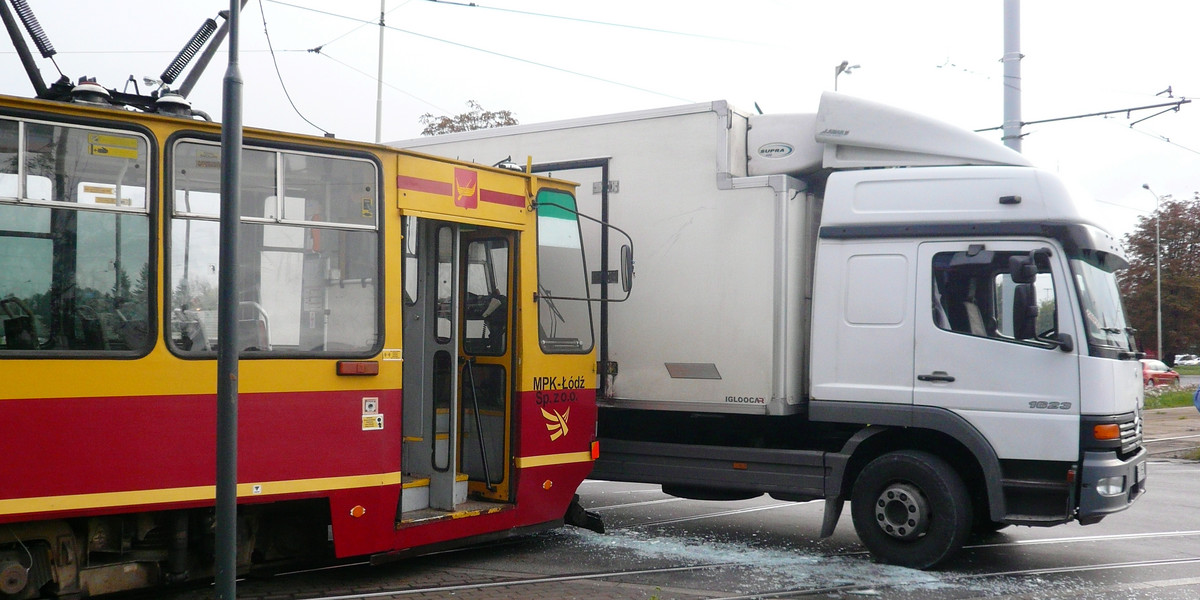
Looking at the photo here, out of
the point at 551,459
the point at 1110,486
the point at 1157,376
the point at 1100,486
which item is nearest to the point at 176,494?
the point at 551,459

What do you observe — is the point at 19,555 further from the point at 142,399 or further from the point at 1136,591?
the point at 1136,591

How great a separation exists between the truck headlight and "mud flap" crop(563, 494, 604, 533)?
3.86 meters

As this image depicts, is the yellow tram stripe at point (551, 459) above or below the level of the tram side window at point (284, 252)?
below

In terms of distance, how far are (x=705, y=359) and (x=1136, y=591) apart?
3.49m

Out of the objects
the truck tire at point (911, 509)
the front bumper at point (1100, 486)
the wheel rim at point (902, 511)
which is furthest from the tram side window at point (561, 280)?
the front bumper at point (1100, 486)

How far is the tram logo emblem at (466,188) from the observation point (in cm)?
773

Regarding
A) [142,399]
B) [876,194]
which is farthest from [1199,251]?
[142,399]

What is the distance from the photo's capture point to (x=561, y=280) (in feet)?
28.2

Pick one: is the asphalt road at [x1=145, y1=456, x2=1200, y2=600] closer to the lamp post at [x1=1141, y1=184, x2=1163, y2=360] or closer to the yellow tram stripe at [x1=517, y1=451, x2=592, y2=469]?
the yellow tram stripe at [x1=517, y1=451, x2=592, y2=469]

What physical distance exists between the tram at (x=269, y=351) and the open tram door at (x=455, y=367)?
2cm

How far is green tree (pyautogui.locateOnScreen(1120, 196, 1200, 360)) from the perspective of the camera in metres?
49.1

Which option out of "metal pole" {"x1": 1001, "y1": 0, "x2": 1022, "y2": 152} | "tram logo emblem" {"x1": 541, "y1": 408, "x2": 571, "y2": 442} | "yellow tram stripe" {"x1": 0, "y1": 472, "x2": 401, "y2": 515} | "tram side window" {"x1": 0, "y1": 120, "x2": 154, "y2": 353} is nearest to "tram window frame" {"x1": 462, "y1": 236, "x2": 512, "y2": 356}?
"tram logo emblem" {"x1": 541, "y1": 408, "x2": 571, "y2": 442}

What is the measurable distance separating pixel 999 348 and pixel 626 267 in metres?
2.86

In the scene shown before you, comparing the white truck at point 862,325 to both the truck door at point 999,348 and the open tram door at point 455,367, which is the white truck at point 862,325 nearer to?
the truck door at point 999,348
